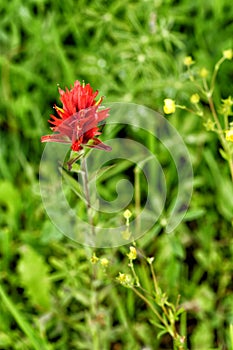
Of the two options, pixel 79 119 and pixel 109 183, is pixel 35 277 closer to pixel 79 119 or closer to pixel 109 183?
pixel 109 183

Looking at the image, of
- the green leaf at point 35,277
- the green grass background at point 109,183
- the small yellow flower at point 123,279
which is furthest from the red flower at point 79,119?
the green leaf at point 35,277

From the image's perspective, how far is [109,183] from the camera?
6.95 feet

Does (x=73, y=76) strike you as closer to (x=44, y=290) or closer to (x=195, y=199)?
(x=195, y=199)

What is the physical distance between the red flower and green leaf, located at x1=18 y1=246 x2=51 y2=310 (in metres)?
0.82

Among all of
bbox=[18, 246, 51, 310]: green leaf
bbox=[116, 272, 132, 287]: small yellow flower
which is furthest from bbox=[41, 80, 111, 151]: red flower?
bbox=[18, 246, 51, 310]: green leaf

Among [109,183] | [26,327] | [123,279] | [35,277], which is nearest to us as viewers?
[123,279]

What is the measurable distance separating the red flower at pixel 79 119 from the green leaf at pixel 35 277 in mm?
818

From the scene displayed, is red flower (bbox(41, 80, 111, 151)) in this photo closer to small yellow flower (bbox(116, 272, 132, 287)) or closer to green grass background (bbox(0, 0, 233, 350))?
small yellow flower (bbox(116, 272, 132, 287))

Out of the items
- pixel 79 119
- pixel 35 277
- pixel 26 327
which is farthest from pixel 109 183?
pixel 79 119

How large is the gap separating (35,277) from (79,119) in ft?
2.92

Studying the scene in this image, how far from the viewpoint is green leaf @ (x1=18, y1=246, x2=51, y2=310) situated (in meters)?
1.89

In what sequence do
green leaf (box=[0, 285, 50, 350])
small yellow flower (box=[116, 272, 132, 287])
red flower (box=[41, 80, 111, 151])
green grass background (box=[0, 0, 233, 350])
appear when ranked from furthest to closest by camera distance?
green grass background (box=[0, 0, 233, 350]) < green leaf (box=[0, 285, 50, 350]) < small yellow flower (box=[116, 272, 132, 287]) < red flower (box=[41, 80, 111, 151])

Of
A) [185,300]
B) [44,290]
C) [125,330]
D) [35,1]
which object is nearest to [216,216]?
[185,300]

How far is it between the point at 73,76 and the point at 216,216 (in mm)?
754
